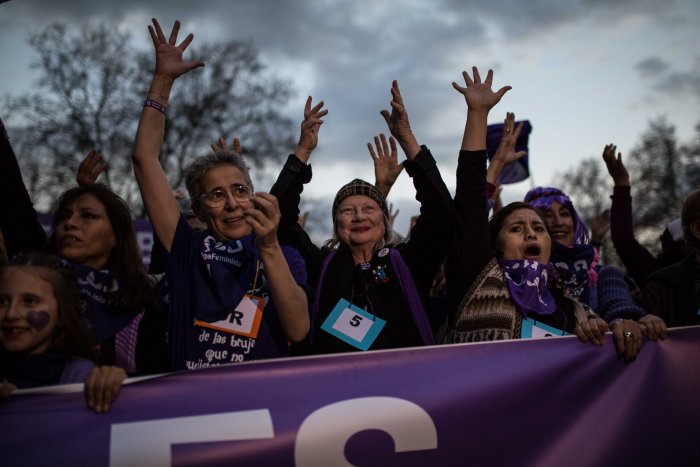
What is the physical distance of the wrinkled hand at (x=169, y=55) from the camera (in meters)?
2.96

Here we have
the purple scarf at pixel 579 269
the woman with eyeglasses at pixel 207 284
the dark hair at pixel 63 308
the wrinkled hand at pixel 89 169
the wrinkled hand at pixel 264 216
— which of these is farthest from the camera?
the purple scarf at pixel 579 269

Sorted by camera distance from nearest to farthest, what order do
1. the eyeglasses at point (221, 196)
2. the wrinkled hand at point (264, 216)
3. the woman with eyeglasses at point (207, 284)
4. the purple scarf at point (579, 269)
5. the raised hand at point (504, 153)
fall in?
the wrinkled hand at point (264, 216)
the woman with eyeglasses at point (207, 284)
the eyeglasses at point (221, 196)
the purple scarf at point (579, 269)
the raised hand at point (504, 153)

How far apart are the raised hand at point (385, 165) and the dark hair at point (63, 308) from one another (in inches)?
87.0

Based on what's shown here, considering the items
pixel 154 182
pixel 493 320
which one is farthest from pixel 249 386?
pixel 493 320

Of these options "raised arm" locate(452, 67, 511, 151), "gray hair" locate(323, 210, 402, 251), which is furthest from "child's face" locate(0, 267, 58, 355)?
"raised arm" locate(452, 67, 511, 151)

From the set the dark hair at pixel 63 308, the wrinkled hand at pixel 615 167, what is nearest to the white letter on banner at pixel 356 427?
the dark hair at pixel 63 308

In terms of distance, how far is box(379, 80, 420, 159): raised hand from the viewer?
3.42 m

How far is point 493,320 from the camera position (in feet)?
9.82

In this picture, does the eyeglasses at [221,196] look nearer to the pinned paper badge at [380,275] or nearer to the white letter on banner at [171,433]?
the pinned paper badge at [380,275]

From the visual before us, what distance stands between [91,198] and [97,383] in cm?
115

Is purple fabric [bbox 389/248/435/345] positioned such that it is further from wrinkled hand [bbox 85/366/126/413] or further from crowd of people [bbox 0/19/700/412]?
wrinkled hand [bbox 85/366/126/413]

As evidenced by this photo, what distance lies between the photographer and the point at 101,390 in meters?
2.25

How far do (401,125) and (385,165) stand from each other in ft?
3.05

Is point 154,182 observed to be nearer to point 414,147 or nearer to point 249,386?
point 249,386
